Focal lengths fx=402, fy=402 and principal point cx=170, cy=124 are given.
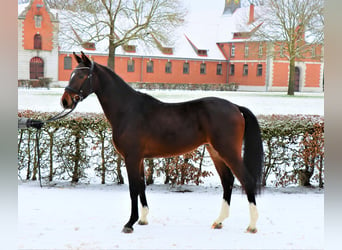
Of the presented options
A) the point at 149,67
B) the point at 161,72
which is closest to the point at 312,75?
the point at 161,72

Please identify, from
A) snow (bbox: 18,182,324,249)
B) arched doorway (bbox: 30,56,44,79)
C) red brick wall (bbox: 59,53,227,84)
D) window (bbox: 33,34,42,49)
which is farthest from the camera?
window (bbox: 33,34,42,49)

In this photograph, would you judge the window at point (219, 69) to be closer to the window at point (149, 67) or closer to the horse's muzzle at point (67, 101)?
the window at point (149, 67)

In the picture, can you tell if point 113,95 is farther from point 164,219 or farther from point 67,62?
point 67,62

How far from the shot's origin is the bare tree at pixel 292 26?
31328 millimetres

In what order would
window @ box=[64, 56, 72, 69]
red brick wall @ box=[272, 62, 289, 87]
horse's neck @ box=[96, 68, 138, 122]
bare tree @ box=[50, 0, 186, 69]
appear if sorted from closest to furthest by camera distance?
horse's neck @ box=[96, 68, 138, 122] < bare tree @ box=[50, 0, 186, 69] < window @ box=[64, 56, 72, 69] < red brick wall @ box=[272, 62, 289, 87]

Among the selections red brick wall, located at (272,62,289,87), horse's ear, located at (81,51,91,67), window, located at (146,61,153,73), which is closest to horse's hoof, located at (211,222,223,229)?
horse's ear, located at (81,51,91,67)

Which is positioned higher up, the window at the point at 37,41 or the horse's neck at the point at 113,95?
the window at the point at 37,41

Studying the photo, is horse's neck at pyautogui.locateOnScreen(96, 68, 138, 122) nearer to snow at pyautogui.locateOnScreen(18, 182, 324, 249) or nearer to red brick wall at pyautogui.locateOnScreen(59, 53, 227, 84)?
snow at pyautogui.locateOnScreen(18, 182, 324, 249)

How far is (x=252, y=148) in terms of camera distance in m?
4.19

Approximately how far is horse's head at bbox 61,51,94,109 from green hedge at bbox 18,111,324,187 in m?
2.19

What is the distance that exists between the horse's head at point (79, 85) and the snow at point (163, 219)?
1.32 metres

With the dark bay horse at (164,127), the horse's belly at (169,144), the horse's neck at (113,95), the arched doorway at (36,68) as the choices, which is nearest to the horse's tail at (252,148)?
the dark bay horse at (164,127)

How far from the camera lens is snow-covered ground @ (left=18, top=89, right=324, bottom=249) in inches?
149

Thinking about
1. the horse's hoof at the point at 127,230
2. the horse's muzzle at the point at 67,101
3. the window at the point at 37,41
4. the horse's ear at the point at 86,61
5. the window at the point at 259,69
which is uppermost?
the window at the point at 37,41
